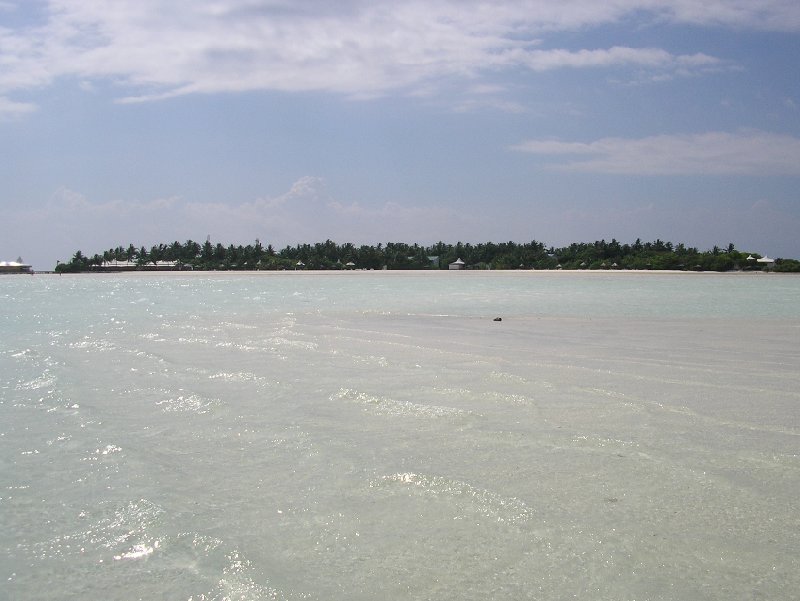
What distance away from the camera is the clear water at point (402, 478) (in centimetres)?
295

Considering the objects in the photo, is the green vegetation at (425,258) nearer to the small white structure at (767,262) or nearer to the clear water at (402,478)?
the small white structure at (767,262)

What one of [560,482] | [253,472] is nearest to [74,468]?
[253,472]

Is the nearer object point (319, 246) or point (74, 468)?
point (74, 468)

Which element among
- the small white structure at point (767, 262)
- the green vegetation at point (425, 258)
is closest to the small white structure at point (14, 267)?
the green vegetation at point (425, 258)

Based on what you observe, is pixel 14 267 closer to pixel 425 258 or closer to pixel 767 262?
pixel 425 258

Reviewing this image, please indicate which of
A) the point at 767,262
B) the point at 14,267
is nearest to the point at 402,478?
the point at 767,262

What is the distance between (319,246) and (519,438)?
10758 cm

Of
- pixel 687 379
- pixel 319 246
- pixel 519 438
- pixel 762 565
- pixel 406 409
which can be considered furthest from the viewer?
pixel 319 246

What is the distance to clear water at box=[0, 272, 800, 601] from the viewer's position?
295 centimetres

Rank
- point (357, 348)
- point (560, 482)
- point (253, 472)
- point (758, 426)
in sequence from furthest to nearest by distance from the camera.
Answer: point (357, 348)
point (758, 426)
point (253, 472)
point (560, 482)

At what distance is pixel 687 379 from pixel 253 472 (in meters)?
5.27

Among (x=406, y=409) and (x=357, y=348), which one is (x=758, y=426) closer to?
(x=406, y=409)

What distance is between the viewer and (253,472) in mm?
4348

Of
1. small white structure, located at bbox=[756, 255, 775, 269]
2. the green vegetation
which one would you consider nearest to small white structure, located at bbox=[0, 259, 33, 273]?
the green vegetation
